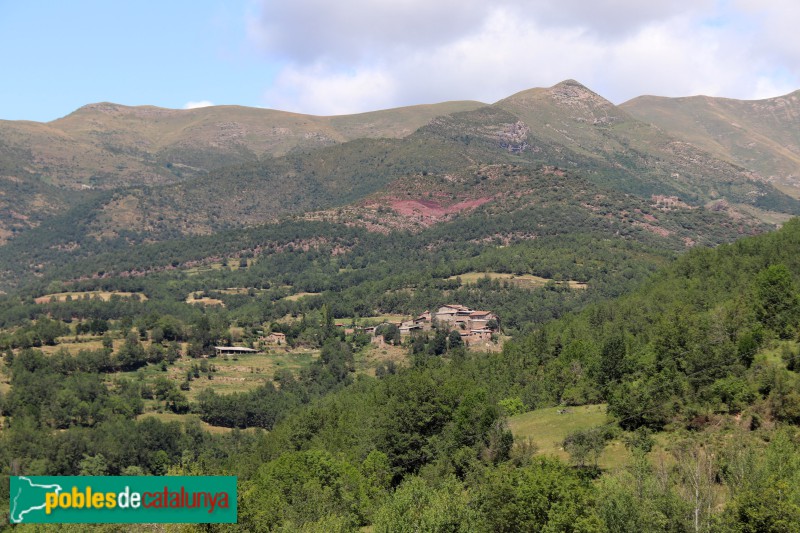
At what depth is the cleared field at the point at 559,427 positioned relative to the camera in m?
75.2

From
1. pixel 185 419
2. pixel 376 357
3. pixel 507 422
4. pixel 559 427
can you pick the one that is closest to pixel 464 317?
pixel 376 357

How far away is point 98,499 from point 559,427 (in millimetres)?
59136

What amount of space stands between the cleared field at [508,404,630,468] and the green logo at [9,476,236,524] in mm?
46355

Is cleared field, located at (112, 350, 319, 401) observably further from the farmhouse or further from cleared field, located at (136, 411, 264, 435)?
the farmhouse

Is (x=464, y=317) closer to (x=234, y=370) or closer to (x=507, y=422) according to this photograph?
(x=234, y=370)

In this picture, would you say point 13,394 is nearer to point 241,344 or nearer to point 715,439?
point 241,344

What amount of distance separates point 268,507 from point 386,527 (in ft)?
43.3

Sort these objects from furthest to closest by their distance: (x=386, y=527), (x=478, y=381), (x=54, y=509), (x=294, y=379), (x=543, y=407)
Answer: (x=294, y=379) → (x=478, y=381) → (x=543, y=407) → (x=386, y=527) → (x=54, y=509)

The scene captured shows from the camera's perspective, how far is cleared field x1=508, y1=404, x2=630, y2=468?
75.2 metres

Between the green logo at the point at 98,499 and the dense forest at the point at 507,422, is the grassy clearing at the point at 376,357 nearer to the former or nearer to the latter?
the dense forest at the point at 507,422

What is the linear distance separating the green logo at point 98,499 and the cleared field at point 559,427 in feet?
152

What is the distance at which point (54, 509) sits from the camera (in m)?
35.4

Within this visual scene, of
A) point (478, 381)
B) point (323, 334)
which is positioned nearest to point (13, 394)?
point (323, 334)

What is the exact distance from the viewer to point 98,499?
115ft
